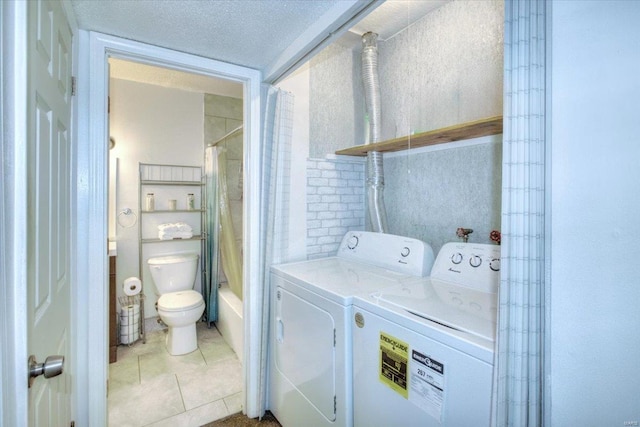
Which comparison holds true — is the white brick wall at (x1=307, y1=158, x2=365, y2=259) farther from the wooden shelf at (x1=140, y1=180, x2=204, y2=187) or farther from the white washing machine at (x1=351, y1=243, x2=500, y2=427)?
the wooden shelf at (x1=140, y1=180, x2=204, y2=187)

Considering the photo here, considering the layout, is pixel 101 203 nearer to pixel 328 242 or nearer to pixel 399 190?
pixel 328 242

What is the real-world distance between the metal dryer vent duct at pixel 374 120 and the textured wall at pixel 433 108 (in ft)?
0.42

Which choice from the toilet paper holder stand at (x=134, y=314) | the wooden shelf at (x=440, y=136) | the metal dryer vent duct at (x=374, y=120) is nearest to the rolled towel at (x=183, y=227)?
Answer: the toilet paper holder stand at (x=134, y=314)

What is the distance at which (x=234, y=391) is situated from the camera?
7.40ft

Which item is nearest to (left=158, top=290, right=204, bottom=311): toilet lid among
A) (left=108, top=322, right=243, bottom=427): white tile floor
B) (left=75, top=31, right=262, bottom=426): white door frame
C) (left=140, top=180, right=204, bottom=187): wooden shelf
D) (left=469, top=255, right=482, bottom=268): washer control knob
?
(left=108, top=322, right=243, bottom=427): white tile floor

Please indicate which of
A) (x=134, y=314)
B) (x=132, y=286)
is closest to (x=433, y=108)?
(x=132, y=286)

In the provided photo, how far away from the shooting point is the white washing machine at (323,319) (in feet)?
4.51

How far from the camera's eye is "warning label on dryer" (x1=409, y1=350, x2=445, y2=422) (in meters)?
1.00

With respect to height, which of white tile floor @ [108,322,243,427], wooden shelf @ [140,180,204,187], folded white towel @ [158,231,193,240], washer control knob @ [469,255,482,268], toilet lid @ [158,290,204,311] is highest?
wooden shelf @ [140,180,204,187]

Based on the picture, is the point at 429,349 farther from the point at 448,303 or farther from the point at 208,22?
the point at 208,22

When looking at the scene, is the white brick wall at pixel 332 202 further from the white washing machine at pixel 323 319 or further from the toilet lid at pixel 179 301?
the toilet lid at pixel 179 301

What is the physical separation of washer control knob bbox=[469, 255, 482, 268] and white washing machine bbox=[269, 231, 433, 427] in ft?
0.84

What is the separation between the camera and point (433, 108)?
195 centimetres

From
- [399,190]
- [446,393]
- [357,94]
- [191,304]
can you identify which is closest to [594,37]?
[446,393]
